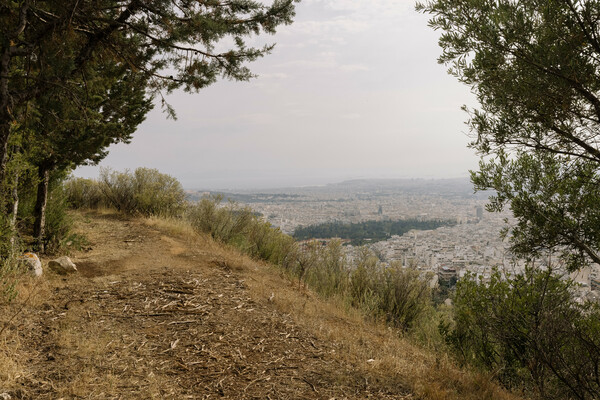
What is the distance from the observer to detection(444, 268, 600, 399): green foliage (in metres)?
3.36

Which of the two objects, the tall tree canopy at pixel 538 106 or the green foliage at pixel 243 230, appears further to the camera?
the green foliage at pixel 243 230

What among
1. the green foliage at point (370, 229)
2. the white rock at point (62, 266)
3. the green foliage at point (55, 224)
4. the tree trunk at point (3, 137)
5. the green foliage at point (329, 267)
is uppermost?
the tree trunk at point (3, 137)

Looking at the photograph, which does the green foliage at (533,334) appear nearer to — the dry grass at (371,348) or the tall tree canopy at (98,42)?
the dry grass at (371,348)

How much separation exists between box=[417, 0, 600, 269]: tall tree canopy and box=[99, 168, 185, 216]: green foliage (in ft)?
34.4

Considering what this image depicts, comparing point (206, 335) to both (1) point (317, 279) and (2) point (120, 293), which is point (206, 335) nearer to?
(2) point (120, 293)

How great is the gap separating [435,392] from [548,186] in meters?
3.24

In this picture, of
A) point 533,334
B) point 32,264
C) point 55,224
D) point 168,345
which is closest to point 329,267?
point 533,334

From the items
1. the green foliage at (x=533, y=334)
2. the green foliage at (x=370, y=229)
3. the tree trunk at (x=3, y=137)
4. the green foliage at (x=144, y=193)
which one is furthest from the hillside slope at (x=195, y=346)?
the green foliage at (x=370, y=229)

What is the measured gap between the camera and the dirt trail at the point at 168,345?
2.87 m

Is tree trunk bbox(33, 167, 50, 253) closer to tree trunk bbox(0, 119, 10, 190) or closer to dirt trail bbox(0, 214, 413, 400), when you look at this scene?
dirt trail bbox(0, 214, 413, 400)

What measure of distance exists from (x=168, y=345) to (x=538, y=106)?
5015mm

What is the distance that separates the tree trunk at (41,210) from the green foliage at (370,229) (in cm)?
1162

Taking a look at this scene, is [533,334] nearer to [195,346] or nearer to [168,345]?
[195,346]

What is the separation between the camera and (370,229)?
2114cm
